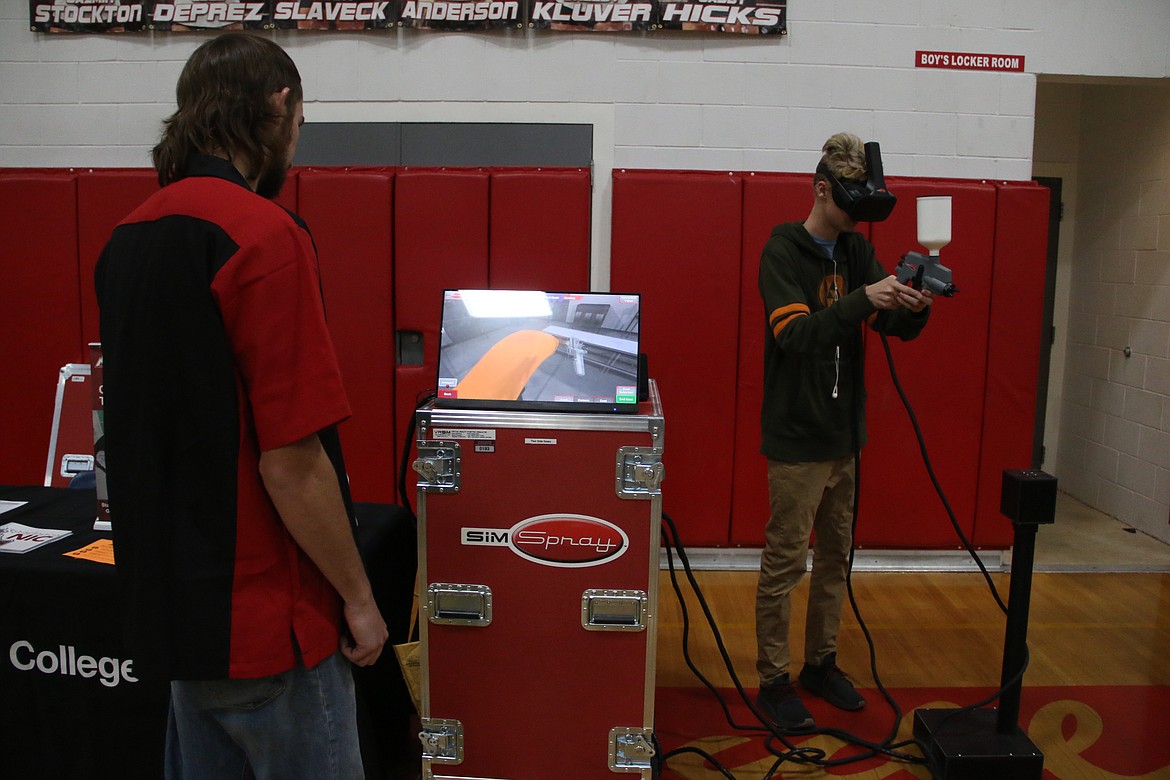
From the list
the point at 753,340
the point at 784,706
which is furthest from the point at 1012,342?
the point at 784,706

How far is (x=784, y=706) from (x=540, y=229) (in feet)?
7.29

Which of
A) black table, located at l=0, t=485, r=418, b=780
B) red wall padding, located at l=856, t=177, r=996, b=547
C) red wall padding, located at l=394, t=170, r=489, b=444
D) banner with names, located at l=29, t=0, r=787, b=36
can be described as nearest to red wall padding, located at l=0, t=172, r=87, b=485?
banner with names, located at l=29, t=0, r=787, b=36

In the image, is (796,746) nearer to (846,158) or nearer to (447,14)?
(846,158)

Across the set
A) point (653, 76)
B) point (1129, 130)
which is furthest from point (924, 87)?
point (1129, 130)

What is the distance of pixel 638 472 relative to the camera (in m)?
1.94

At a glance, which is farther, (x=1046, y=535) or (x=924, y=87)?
(x=1046, y=535)

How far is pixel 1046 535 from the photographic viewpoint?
4.42m

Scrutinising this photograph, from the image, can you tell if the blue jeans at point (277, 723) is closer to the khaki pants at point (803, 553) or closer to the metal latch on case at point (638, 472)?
Result: the metal latch on case at point (638, 472)

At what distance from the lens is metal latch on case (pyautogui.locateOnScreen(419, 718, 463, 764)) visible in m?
2.04

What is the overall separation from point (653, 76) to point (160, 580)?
335 cm

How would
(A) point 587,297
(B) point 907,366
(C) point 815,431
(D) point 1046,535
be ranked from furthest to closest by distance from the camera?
(D) point 1046,535, (B) point 907,366, (C) point 815,431, (A) point 587,297

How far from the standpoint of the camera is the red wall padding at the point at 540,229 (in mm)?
3676

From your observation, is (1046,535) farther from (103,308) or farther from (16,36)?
(16,36)

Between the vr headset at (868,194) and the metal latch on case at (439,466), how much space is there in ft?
4.26
